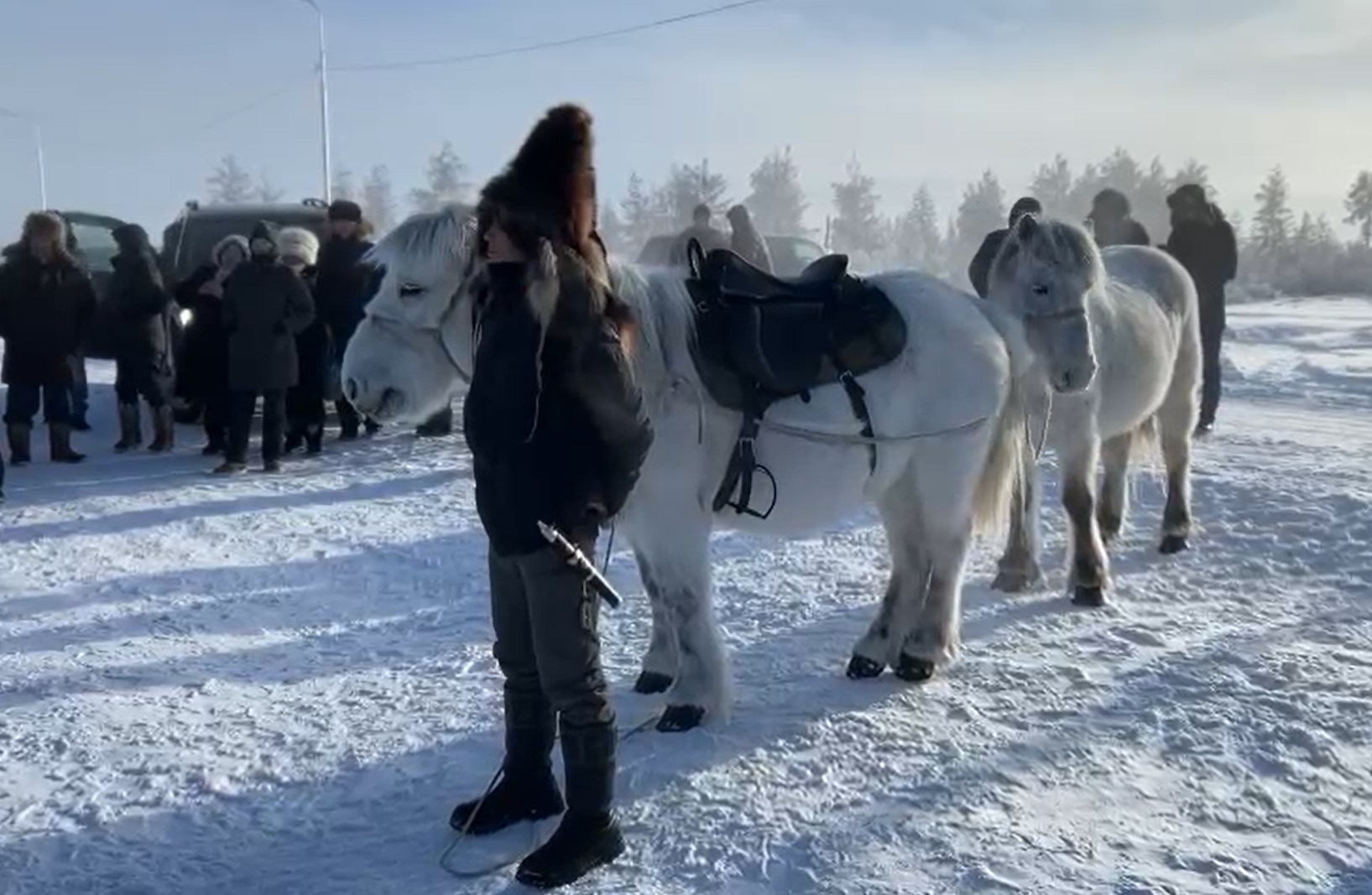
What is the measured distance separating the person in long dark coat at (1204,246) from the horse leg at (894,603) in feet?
23.0

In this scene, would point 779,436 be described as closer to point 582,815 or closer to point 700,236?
point 582,815

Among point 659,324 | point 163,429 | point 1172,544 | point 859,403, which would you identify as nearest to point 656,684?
point 859,403

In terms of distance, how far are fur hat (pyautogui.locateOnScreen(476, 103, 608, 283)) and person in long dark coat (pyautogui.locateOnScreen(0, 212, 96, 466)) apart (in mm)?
7801

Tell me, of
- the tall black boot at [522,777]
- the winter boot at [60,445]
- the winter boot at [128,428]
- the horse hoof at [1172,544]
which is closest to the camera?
the tall black boot at [522,777]

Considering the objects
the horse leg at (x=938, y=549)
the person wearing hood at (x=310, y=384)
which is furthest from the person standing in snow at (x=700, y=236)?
the person wearing hood at (x=310, y=384)

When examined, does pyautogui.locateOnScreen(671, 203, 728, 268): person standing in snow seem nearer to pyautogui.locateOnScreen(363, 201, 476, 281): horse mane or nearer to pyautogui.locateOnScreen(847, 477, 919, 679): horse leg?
pyautogui.locateOnScreen(847, 477, 919, 679): horse leg

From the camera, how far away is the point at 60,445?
9.88 metres

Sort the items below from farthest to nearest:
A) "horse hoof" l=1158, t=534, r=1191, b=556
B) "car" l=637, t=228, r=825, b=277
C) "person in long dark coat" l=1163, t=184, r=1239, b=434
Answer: "car" l=637, t=228, r=825, b=277, "person in long dark coat" l=1163, t=184, r=1239, b=434, "horse hoof" l=1158, t=534, r=1191, b=556

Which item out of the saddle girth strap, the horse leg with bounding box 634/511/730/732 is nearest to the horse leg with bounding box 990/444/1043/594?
the saddle girth strap

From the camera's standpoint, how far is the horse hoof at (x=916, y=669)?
4.79 metres

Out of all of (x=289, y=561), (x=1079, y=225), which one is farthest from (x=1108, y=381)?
(x=289, y=561)

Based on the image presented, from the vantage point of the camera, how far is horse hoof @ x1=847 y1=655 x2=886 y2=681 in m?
4.89

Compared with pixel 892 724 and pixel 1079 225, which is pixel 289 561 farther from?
pixel 1079 225

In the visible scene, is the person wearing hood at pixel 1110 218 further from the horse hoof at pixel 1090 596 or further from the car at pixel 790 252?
the car at pixel 790 252
